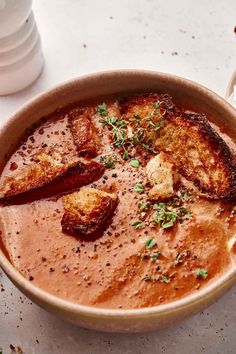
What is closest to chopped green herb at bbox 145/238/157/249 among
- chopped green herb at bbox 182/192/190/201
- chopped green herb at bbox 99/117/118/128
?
chopped green herb at bbox 182/192/190/201

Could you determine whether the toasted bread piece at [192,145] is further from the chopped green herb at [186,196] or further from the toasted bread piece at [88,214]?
the toasted bread piece at [88,214]

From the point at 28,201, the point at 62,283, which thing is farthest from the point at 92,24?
Result: the point at 62,283

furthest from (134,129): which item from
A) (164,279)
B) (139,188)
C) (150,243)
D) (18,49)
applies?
(18,49)

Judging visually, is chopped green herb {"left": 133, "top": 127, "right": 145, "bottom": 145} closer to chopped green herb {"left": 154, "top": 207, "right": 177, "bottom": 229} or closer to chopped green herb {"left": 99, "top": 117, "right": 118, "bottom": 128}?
chopped green herb {"left": 99, "top": 117, "right": 118, "bottom": 128}

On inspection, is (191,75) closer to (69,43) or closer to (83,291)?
(69,43)

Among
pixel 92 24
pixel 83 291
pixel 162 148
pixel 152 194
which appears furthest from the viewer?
pixel 92 24

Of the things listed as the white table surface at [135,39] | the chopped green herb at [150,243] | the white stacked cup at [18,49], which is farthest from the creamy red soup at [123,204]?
the white table surface at [135,39]
